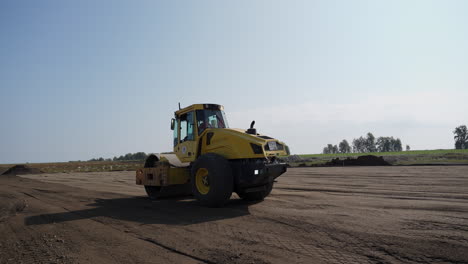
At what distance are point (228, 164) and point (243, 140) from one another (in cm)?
77

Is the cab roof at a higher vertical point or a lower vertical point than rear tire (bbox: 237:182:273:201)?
higher

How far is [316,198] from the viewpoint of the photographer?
29.7ft

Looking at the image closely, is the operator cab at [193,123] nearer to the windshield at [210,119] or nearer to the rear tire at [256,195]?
the windshield at [210,119]

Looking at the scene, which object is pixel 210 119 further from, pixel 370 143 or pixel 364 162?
pixel 370 143

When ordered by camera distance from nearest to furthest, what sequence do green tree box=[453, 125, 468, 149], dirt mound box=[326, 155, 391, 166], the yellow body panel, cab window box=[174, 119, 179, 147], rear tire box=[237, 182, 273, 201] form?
rear tire box=[237, 182, 273, 201] → the yellow body panel → cab window box=[174, 119, 179, 147] → dirt mound box=[326, 155, 391, 166] → green tree box=[453, 125, 468, 149]

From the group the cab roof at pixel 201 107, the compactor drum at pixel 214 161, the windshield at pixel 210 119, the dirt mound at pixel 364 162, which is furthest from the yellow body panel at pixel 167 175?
the dirt mound at pixel 364 162

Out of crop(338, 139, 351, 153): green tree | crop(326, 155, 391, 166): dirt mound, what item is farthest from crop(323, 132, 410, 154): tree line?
crop(326, 155, 391, 166): dirt mound

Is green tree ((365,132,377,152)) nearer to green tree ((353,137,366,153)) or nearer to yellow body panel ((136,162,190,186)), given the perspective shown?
green tree ((353,137,366,153))

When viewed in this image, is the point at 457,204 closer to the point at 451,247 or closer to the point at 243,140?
the point at 451,247

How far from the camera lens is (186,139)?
991cm

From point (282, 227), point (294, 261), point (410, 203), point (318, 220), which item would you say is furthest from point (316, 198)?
point (294, 261)

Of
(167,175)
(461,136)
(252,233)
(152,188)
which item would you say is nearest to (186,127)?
(167,175)

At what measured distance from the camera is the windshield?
9.43 m

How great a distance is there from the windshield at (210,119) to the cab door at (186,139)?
0.27 m
